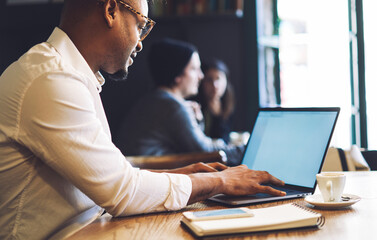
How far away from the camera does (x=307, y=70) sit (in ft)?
11.9

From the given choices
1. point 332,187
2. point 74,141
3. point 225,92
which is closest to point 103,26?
point 74,141

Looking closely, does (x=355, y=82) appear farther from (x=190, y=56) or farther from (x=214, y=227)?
(x=214, y=227)

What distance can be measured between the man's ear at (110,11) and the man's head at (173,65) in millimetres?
2006

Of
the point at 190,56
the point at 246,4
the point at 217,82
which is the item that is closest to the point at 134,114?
the point at 190,56

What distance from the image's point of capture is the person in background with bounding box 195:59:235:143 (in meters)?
4.36

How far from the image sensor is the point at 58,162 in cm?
104

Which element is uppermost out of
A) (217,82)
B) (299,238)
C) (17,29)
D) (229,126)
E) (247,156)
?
(17,29)

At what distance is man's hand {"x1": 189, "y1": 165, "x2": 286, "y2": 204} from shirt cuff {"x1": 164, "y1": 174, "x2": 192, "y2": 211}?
2cm

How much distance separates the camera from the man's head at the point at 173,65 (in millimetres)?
3307

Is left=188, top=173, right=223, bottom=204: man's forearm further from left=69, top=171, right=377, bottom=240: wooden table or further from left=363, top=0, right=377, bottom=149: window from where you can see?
left=363, top=0, right=377, bottom=149: window


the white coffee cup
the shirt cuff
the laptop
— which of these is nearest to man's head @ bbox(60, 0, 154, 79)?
the shirt cuff

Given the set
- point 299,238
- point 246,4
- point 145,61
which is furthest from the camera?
point 145,61

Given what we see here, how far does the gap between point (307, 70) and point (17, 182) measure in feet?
9.60

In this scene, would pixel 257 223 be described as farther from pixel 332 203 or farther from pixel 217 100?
pixel 217 100
